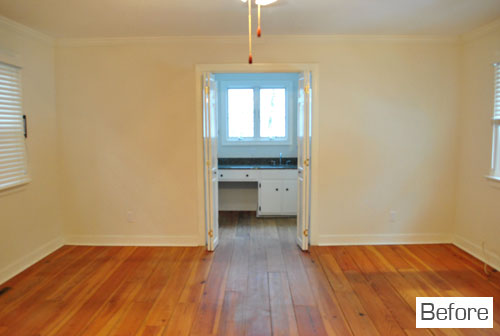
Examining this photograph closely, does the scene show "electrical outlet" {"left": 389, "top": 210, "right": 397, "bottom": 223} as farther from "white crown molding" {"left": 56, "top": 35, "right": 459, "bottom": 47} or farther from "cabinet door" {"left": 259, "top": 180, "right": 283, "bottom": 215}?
"white crown molding" {"left": 56, "top": 35, "right": 459, "bottom": 47}

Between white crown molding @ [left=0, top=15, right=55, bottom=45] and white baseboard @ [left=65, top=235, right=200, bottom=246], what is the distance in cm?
237

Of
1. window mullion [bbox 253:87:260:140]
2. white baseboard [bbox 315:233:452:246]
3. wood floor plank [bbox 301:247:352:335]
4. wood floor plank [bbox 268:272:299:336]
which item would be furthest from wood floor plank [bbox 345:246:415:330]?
window mullion [bbox 253:87:260:140]

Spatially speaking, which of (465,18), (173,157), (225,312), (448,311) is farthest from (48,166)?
(465,18)

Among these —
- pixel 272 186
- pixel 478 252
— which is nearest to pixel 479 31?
pixel 478 252

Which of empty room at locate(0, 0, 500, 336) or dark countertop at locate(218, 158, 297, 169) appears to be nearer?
empty room at locate(0, 0, 500, 336)

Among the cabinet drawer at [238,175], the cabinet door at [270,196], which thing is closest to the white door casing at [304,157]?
the cabinet door at [270,196]

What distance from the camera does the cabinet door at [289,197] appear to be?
5277 millimetres

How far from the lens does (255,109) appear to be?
19.0 feet

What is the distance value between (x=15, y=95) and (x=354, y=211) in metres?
3.97

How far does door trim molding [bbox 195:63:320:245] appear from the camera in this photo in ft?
12.4

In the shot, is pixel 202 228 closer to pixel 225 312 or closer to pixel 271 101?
pixel 225 312

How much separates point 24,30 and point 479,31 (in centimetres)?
484

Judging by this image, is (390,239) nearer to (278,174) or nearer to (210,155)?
(278,174)

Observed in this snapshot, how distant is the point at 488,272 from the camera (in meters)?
3.21
